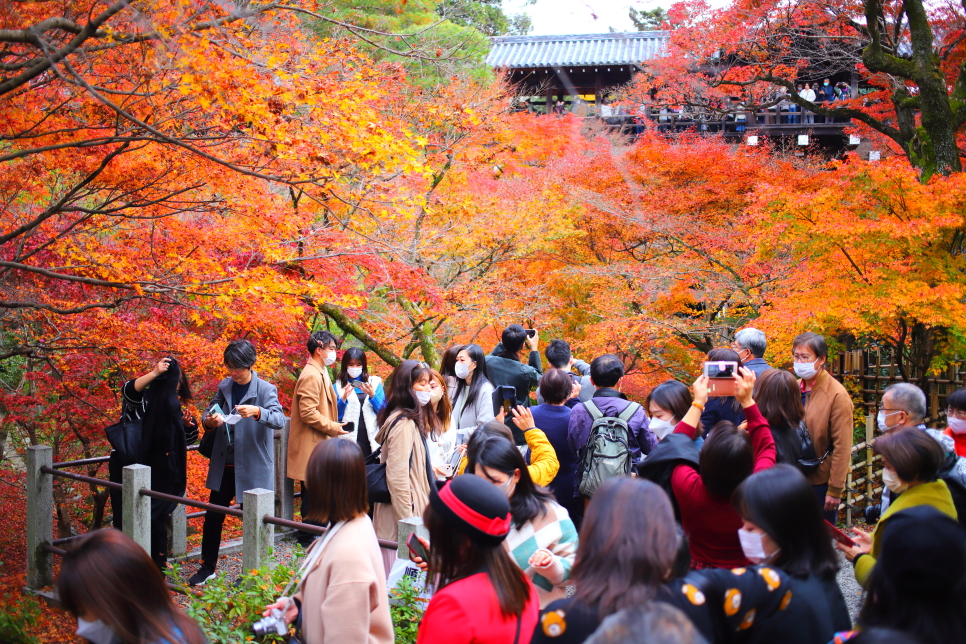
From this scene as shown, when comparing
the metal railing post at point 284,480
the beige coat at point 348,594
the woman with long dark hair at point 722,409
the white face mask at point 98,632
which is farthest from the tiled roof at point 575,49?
the white face mask at point 98,632

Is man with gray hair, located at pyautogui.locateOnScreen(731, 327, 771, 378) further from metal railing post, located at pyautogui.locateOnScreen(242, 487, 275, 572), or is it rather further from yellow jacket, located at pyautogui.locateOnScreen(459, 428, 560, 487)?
metal railing post, located at pyautogui.locateOnScreen(242, 487, 275, 572)

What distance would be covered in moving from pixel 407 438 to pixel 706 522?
1.97m

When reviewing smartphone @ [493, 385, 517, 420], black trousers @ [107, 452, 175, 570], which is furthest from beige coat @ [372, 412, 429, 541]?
black trousers @ [107, 452, 175, 570]

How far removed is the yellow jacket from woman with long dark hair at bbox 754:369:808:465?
1.34 m

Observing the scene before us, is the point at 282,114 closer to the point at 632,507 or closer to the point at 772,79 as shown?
the point at 632,507

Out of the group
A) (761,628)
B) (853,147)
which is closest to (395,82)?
(761,628)

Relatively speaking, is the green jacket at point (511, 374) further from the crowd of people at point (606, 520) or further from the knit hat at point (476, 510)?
the knit hat at point (476, 510)

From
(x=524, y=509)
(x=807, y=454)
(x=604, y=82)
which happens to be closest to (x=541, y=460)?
(x=524, y=509)

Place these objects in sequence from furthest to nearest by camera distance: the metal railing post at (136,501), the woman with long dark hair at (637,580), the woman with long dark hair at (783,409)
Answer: the metal railing post at (136,501) < the woman with long dark hair at (783,409) < the woman with long dark hair at (637,580)

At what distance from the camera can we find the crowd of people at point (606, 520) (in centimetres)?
185

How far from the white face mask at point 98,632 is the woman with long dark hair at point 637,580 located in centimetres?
119

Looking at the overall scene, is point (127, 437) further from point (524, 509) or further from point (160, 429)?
point (524, 509)

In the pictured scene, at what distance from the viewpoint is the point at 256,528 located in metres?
4.44

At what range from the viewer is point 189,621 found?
2107 millimetres
